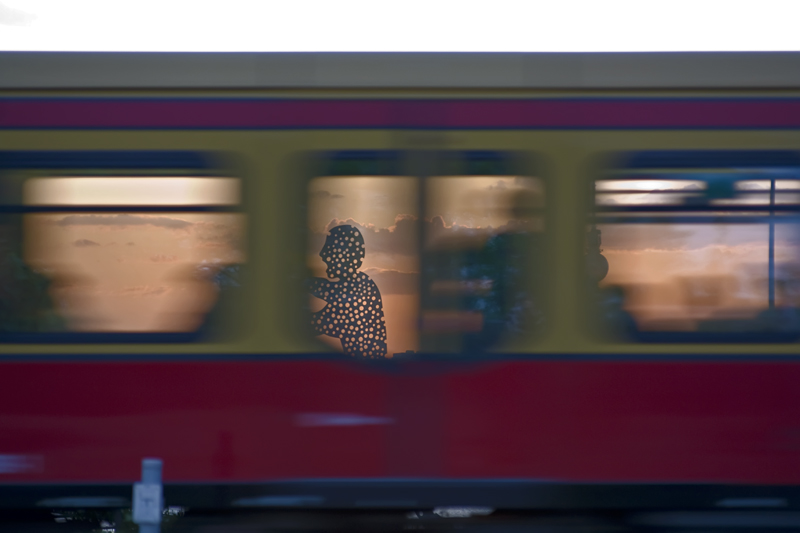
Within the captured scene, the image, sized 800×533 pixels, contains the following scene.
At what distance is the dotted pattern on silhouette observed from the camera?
4219mm

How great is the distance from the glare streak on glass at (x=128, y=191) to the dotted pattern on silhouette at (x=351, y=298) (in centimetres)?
63

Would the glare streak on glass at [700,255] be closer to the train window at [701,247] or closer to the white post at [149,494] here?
the train window at [701,247]

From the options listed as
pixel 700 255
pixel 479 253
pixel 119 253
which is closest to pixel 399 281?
pixel 479 253

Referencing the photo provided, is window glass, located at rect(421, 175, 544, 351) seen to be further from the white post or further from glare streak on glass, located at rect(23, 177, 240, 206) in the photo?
the white post

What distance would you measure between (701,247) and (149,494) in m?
3.21

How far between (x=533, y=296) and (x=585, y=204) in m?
0.59

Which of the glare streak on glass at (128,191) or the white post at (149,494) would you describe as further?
the glare streak on glass at (128,191)

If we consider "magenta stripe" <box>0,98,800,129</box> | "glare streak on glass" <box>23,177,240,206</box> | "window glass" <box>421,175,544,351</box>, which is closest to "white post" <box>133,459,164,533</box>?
"glare streak on glass" <box>23,177,240,206</box>

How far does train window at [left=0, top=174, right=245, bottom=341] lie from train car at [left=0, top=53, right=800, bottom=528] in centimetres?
1

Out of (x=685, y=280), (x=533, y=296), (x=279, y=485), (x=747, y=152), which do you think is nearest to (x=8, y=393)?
(x=279, y=485)

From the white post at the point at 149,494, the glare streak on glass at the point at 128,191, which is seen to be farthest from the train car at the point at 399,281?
the white post at the point at 149,494

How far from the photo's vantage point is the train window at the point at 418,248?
13.8ft

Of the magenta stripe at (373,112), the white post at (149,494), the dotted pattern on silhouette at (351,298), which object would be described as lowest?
the white post at (149,494)

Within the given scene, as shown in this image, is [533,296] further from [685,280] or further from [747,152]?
[747,152]
